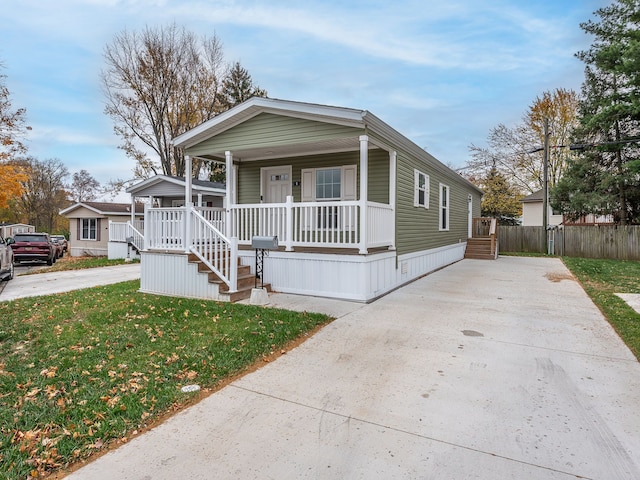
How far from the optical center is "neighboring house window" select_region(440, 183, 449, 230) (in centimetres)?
1274

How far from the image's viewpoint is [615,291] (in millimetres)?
8102

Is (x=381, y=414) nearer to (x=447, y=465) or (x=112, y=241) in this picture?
(x=447, y=465)

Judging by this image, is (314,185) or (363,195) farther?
(314,185)

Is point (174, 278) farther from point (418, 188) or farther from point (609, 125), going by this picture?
point (609, 125)

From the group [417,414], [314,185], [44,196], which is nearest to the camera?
[417,414]

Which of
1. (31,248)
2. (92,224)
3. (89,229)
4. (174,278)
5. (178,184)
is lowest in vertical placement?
(174,278)

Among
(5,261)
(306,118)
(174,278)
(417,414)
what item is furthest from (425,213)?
(5,261)

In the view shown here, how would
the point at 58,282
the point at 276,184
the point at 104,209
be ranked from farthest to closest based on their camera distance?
the point at 104,209 < the point at 276,184 < the point at 58,282

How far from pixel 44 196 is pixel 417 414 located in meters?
47.4

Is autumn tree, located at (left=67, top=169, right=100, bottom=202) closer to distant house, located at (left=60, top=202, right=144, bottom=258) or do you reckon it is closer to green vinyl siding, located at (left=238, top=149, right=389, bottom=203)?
distant house, located at (left=60, top=202, right=144, bottom=258)

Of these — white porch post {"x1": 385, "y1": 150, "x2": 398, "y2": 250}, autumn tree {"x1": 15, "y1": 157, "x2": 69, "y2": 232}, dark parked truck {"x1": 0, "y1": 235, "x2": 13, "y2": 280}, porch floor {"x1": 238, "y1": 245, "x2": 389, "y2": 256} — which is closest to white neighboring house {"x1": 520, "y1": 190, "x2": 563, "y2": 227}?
white porch post {"x1": 385, "y1": 150, "x2": 398, "y2": 250}

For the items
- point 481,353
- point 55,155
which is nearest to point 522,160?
point 481,353

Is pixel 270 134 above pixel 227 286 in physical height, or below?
above

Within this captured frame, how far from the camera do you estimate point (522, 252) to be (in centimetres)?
1931
